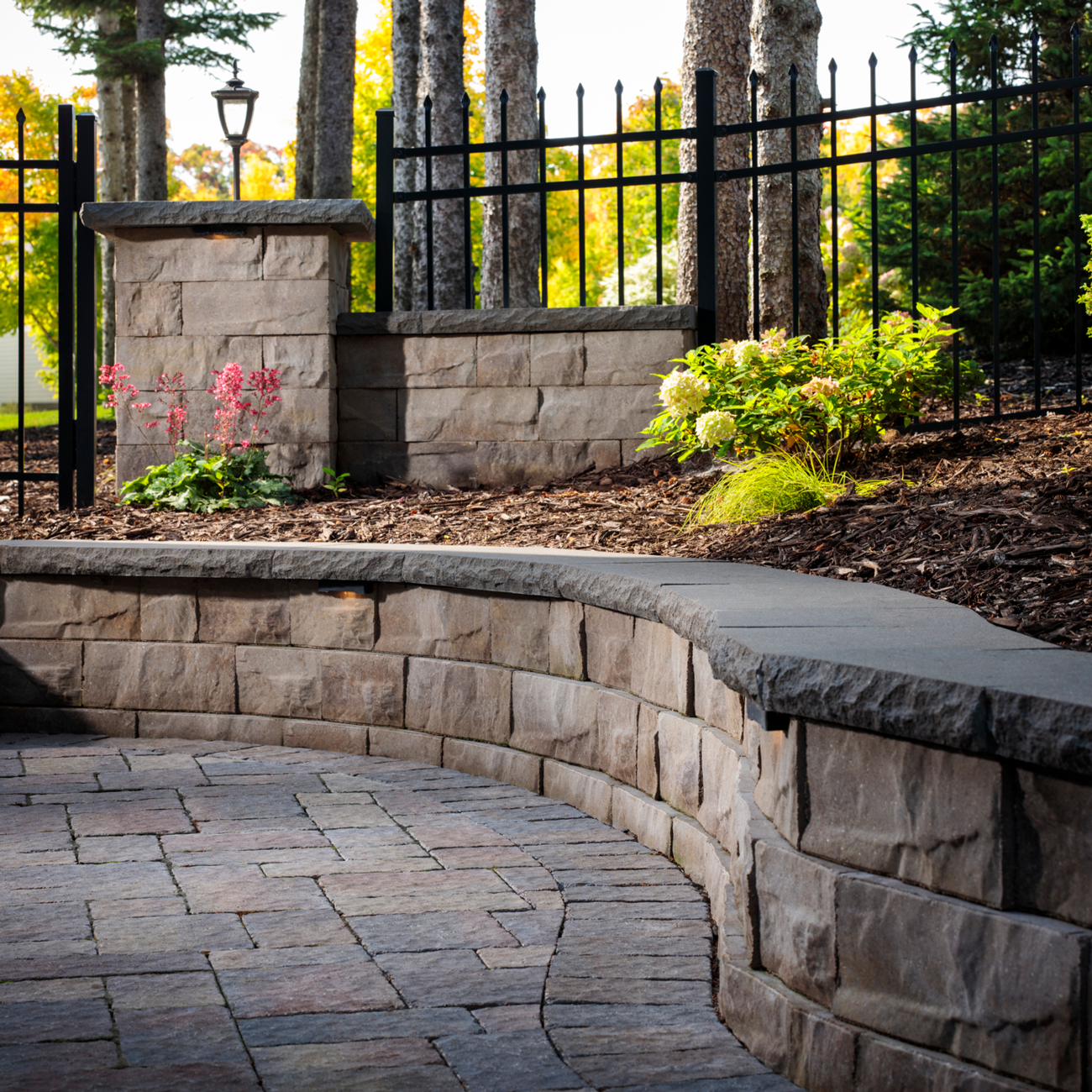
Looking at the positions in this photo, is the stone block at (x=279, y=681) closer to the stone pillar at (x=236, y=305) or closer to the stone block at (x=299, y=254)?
the stone pillar at (x=236, y=305)

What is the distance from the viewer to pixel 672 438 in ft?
21.7

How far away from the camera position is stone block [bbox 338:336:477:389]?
6.91 metres

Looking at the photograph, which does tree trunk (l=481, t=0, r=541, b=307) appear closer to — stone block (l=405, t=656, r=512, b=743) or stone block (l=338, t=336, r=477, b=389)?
stone block (l=338, t=336, r=477, b=389)

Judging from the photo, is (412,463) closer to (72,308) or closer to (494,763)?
(72,308)

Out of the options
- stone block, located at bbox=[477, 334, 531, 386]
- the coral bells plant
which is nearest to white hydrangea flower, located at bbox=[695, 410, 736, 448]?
stone block, located at bbox=[477, 334, 531, 386]

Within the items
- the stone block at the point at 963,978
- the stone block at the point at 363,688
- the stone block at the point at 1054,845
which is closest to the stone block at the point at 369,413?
the stone block at the point at 363,688

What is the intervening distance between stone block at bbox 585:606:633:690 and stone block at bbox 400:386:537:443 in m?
2.76

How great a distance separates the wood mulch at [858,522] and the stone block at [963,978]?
0.99 metres

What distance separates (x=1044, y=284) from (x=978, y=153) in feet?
8.23

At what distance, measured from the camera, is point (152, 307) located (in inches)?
276

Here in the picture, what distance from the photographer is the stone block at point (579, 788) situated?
4148mm

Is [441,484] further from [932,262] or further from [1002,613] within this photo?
[932,262]

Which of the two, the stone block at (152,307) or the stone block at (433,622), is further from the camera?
the stone block at (152,307)

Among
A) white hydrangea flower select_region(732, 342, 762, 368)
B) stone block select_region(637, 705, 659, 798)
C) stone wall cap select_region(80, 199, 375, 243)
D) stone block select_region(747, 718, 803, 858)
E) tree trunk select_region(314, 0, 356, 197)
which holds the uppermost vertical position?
tree trunk select_region(314, 0, 356, 197)
